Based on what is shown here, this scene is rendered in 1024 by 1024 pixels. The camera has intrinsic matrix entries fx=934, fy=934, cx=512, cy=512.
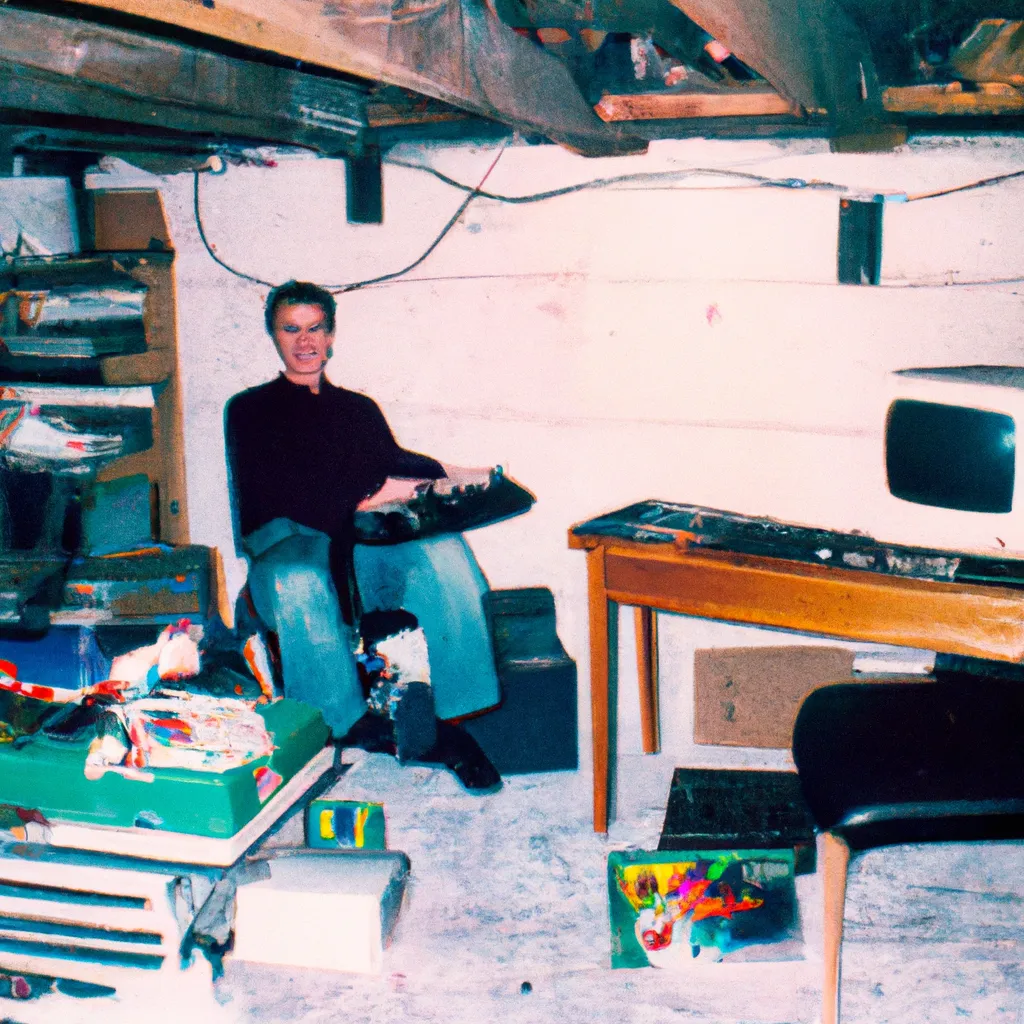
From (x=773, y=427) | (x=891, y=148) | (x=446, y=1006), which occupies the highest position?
(x=891, y=148)

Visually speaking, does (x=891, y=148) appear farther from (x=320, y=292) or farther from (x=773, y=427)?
(x=320, y=292)

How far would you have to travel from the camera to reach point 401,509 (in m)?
2.93

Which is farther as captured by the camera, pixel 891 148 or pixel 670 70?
pixel 891 148

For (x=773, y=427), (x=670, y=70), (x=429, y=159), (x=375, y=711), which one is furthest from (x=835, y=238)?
(x=375, y=711)

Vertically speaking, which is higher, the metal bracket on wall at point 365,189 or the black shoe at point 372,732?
the metal bracket on wall at point 365,189

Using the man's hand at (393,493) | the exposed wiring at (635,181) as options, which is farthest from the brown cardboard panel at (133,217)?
the man's hand at (393,493)

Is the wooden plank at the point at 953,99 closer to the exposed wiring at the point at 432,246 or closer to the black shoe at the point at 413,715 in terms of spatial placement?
the exposed wiring at the point at 432,246

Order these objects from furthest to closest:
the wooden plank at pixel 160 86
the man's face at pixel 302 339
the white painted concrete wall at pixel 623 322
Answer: the man's face at pixel 302 339 → the white painted concrete wall at pixel 623 322 → the wooden plank at pixel 160 86

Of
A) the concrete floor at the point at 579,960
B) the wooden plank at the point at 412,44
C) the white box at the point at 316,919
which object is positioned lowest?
the concrete floor at the point at 579,960

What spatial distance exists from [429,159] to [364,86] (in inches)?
34.1

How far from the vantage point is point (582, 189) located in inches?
114

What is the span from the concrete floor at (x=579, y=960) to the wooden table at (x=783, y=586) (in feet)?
1.10

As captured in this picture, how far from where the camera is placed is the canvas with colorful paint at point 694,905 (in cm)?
211

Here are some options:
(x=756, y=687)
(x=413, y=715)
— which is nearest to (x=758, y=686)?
(x=756, y=687)
